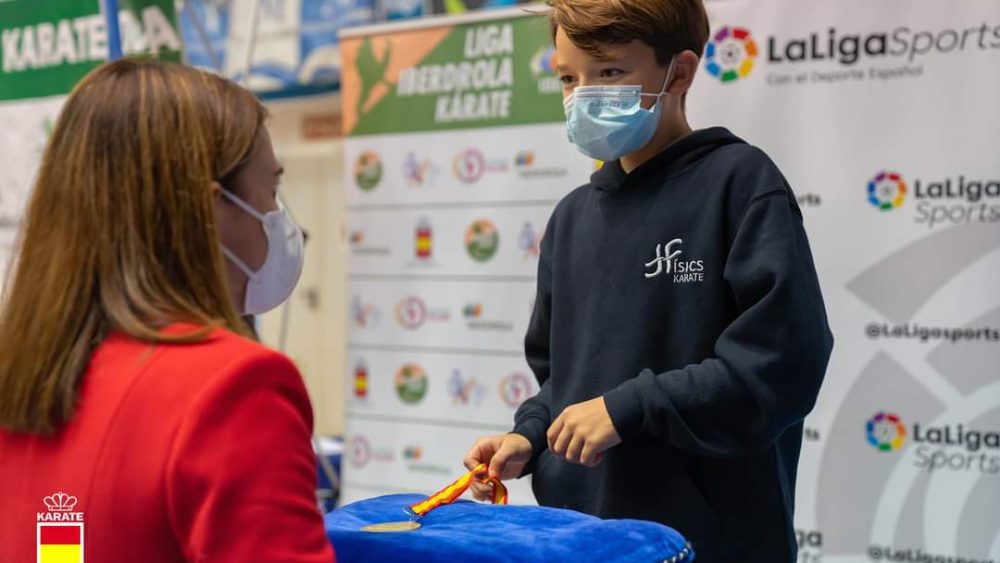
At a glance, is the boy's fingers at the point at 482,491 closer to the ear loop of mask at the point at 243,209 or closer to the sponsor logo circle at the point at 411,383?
the ear loop of mask at the point at 243,209

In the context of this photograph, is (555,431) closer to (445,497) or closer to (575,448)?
(575,448)

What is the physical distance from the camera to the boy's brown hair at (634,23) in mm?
1701

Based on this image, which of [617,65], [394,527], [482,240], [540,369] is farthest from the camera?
[482,240]

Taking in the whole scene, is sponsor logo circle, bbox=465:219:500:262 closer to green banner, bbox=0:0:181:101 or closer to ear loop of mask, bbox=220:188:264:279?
green banner, bbox=0:0:181:101

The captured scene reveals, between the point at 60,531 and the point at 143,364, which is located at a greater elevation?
the point at 143,364

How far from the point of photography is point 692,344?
164 centimetres

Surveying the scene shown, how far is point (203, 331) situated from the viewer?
3.75ft

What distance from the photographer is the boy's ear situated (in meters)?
1.79

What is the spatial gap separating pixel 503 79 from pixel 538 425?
2.20 m

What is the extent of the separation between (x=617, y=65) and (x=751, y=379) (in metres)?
0.54

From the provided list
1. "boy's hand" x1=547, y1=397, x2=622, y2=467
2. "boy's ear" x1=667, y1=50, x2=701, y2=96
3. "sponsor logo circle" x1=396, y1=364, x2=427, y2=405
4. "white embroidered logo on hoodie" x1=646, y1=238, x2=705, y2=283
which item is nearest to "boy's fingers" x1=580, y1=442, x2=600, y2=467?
"boy's hand" x1=547, y1=397, x2=622, y2=467

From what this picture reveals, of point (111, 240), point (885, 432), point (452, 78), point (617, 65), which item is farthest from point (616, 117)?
point (452, 78)

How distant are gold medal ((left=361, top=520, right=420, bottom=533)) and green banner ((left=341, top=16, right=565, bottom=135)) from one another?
240cm

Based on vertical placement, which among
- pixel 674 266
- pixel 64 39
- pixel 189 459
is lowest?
pixel 189 459
